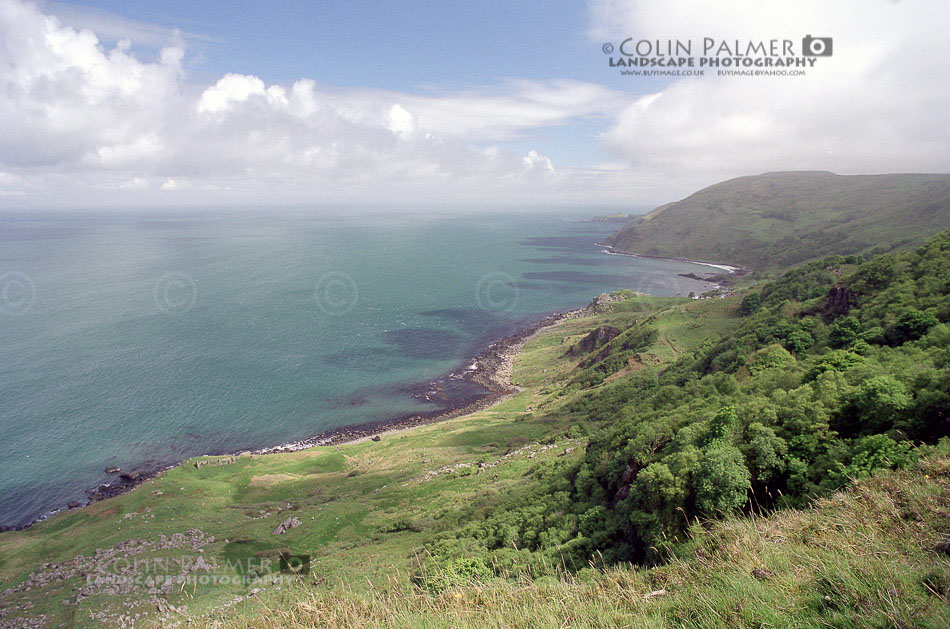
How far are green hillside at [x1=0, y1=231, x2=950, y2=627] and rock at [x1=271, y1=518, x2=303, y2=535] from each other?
1.33ft

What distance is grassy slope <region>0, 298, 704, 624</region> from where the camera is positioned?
2386cm

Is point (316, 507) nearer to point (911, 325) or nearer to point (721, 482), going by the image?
point (721, 482)

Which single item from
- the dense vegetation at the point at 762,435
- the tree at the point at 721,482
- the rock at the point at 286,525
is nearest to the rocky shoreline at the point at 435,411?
the rock at the point at 286,525

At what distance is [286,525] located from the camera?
102 feet

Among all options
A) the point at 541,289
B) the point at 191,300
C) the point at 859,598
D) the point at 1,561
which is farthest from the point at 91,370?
the point at 541,289

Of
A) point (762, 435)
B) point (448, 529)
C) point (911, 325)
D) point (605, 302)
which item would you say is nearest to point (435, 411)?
point (448, 529)

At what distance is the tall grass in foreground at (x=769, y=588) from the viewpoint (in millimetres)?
5223

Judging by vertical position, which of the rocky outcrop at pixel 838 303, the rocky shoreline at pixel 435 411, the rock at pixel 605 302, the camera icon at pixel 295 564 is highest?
the rocky outcrop at pixel 838 303

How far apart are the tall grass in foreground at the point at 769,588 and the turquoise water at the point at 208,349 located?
55.9 m

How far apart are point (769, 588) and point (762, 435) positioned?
10564 millimetres

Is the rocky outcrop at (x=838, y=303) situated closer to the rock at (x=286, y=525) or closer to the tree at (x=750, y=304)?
the tree at (x=750, y=304)

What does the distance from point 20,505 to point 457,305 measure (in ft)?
291

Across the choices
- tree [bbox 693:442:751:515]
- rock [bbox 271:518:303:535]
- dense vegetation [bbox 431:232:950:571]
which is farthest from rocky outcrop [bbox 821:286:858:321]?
rock [bbox 271:518:303:535]

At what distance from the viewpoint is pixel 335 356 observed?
266 feet
